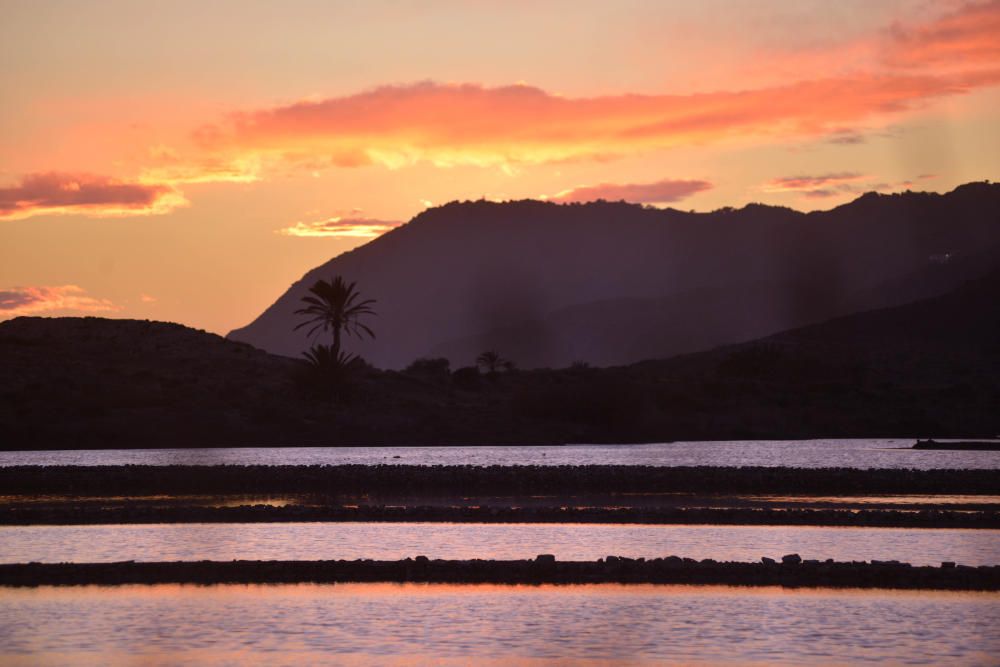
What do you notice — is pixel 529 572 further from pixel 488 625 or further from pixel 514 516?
pixel 514 516

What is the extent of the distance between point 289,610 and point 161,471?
40.5m

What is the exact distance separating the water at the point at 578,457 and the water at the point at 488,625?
45.0m

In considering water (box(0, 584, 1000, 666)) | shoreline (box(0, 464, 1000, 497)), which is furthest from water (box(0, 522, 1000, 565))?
shoreline (box(0, 464, 1000, 497))

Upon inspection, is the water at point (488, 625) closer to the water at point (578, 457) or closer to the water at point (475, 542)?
the water at point (475, 542)

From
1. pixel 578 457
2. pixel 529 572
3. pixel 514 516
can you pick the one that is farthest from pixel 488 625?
pixel 578 457

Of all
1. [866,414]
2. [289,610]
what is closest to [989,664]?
[289,610]

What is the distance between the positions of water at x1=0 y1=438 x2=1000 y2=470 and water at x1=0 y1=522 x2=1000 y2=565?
3302 centimetres

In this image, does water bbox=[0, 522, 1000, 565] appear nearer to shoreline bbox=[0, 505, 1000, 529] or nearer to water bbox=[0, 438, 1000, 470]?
shoreline bbox=[0, 505, 1000, 529]

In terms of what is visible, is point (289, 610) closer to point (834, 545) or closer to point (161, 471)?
point (834, 545)

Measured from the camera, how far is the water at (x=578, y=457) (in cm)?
7200

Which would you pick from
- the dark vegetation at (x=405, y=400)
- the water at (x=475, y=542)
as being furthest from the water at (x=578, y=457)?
the water at (x=475, y=542)

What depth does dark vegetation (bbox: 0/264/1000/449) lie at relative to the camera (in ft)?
339

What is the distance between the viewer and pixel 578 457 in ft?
267

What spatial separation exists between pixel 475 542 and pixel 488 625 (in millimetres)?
11660
